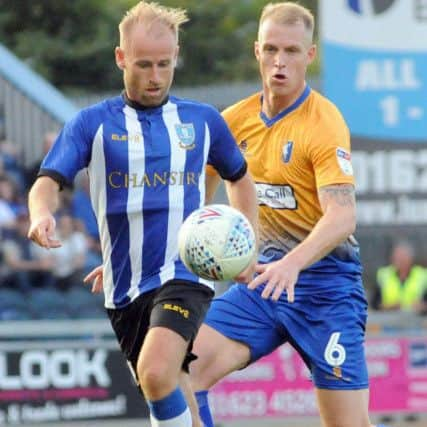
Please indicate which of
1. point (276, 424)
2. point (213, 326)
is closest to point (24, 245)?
point (276, 424)

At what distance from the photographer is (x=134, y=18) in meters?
6.55

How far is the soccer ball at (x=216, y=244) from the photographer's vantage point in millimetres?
6109

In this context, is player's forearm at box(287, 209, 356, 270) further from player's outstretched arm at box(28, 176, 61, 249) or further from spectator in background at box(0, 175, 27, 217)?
spectator in background at box(0, 175, 27, 217)

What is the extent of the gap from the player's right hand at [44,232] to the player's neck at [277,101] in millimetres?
1484

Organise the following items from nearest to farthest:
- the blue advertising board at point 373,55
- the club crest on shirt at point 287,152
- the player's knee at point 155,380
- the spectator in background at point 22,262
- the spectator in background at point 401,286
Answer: the player's knee at point 155,380
the club crest on shirt at point 287,152
the blue advertising board at point 373,55
the spectator in background at point 22,262
the spectator in background at point 401,286

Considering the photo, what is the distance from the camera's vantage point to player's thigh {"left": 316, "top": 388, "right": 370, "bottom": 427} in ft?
23.2

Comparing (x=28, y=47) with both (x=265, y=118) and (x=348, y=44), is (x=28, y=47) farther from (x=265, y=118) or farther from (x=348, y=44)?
(x=265, y=118)

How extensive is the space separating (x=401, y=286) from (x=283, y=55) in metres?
7.80

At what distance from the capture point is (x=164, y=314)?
6.40m

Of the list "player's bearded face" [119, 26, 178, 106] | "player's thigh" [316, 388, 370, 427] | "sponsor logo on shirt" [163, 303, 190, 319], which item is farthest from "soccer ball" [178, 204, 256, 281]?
"player's thigh" [316, 388, 370, 427]

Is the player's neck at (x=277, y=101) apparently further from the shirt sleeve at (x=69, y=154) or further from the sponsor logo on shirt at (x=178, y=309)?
the sponsor logo on shirt at (x=178, y=309)

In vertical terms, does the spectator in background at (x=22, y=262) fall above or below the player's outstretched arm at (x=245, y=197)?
below

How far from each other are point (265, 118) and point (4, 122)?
7740 millimetres

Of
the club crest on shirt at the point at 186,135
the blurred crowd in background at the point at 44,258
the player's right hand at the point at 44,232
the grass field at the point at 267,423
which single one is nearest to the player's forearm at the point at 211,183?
the club crest on shirt at the point at 186,135
